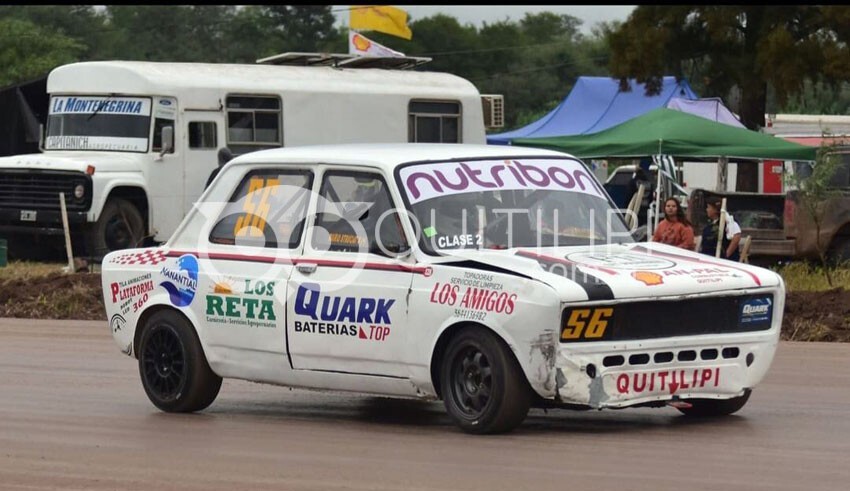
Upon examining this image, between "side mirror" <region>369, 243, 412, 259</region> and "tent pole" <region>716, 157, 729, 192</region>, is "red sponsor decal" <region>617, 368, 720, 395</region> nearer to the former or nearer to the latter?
"side mirror" <region>369, 243, 412, 259</region>

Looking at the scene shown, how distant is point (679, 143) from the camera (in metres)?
21.8

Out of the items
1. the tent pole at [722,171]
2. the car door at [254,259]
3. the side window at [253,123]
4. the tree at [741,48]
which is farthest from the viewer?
the tree at [741,48]

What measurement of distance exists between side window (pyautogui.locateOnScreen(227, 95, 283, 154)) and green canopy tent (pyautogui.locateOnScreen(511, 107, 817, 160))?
13.4ft

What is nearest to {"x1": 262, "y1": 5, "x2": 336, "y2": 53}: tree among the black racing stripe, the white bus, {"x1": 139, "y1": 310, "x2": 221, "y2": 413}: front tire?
the white bus

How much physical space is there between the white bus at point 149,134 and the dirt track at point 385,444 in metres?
11.9

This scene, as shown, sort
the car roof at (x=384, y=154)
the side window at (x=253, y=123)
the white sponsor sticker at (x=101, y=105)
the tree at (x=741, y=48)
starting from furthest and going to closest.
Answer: the tree at (x=741, y=48) → the side window at (x=253, y=123) → the white sponsor sticker at (x=101, y=105) → the car roof at (x=384, y=154)

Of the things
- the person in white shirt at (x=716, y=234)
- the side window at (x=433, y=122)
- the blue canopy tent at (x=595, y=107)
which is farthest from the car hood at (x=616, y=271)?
the blue canopy tent at (x=595, y=107)

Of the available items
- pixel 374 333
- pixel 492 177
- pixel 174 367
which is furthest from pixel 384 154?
pixel 174 367

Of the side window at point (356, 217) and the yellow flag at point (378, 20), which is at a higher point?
the yellow flag at point (378, 20)

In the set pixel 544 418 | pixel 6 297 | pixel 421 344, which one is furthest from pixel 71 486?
pixel 6 297

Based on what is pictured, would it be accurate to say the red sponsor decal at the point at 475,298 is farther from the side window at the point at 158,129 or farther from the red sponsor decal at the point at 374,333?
the side window at the point at 158,129

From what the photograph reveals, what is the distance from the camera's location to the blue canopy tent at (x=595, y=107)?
34.7 meters

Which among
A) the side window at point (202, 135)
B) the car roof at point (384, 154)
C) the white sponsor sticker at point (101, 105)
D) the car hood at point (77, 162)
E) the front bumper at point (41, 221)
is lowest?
the front bumper at point (41, 221)

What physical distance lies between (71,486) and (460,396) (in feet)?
7.15
